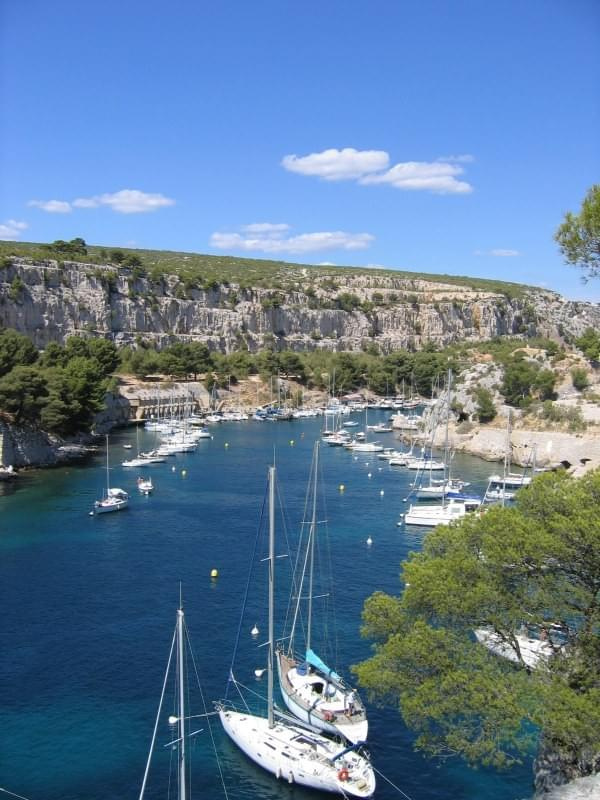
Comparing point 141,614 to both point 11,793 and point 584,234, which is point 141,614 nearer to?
point 11,793

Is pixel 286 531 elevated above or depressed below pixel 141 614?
above

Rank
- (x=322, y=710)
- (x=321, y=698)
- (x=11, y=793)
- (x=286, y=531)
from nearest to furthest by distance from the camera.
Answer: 1. (x=11, y=793)
2. (x=322, y=710)
3. (x=321, y=698)
4. (x=286, y=531)

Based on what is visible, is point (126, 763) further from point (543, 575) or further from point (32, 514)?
point (32, 514)

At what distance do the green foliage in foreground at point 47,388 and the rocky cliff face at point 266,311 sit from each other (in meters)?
28.0

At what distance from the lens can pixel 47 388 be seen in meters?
61.9

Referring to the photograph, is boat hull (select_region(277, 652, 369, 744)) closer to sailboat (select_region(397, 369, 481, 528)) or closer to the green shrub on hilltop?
sailboat (select_region(397, 369, 481, 528))

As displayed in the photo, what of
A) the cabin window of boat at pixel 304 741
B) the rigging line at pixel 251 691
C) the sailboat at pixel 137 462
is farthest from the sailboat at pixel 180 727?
the sailboat at pixel 137 462

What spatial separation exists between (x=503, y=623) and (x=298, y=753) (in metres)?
7.34

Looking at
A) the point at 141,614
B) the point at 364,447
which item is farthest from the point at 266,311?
the point at 141,614

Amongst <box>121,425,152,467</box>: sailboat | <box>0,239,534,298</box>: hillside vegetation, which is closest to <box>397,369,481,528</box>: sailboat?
<box>121,425,152,467</box>: sailboat

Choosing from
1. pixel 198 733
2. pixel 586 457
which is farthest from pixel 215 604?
pixel 586 457

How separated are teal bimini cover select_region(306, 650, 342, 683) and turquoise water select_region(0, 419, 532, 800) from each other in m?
1.69

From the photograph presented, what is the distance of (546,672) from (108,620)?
18.7m

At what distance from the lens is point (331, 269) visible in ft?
588
